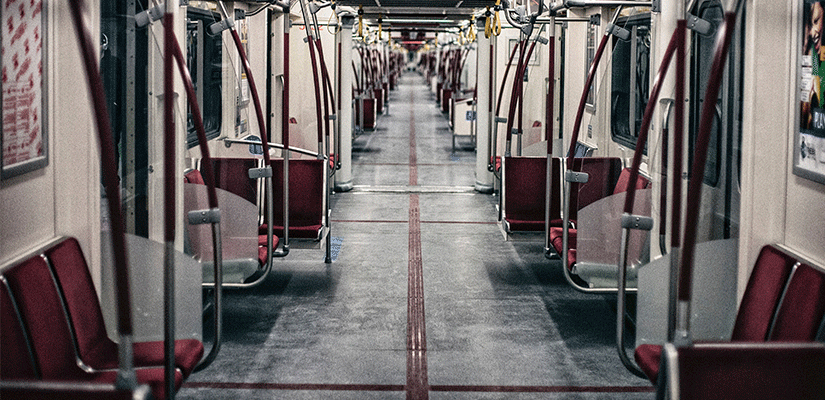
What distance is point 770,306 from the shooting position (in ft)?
10.2

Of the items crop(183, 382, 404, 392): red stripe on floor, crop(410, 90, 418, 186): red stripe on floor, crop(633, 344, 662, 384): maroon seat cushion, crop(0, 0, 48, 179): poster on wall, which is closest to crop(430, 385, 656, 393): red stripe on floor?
crop(183, 382, 404, 392): red stripe on floor

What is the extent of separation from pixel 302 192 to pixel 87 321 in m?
2.87

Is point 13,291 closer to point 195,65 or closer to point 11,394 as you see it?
point 11,394

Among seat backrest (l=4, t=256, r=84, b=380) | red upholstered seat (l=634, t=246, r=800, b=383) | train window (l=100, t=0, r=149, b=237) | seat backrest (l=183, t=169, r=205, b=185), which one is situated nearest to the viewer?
seat backrest (l=4, t=256, r=84, b=380)

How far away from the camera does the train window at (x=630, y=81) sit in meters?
5.96

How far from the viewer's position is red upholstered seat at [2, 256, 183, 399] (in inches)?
109

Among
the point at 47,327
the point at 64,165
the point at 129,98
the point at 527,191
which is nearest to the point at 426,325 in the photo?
the point at 527,191

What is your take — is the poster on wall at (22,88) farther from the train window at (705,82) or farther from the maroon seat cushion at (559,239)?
the maroon seat cushion at (559,239)

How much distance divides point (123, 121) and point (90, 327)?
3.51ft

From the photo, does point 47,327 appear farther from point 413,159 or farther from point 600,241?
point 413,159

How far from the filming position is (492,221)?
8344mm

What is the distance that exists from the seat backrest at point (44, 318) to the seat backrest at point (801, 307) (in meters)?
2.56

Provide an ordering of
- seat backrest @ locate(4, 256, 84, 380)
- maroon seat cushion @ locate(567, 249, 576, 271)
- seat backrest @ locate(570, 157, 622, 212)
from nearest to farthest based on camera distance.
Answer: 1. seat backrest @ locate(4, 256, 84, 380)
2. maroon seat cushion @ locate(567, 249, 576, 271)
3. seat backrest @ locate(570, 157, 622, 212)

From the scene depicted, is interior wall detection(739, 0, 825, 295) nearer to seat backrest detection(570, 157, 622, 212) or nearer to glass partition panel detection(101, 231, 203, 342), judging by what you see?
seat backrest detection(570, 157, 622, 212)
